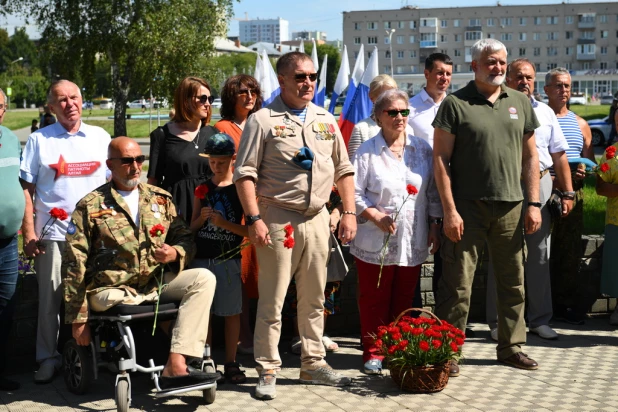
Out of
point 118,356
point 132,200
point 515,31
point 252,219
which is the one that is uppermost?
point 515,31

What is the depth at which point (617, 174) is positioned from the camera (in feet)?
22.9

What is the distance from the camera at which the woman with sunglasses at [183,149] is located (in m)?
6.14

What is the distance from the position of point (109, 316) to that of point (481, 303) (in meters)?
3.60

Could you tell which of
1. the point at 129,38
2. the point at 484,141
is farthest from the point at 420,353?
the point at 129,38

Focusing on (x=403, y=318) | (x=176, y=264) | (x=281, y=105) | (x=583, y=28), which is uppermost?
(x=583, y=28)

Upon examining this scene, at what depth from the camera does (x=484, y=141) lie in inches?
230

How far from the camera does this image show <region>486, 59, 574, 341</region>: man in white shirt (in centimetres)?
687

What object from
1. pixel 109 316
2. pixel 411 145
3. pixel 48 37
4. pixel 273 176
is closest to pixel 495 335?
pixel 411 145

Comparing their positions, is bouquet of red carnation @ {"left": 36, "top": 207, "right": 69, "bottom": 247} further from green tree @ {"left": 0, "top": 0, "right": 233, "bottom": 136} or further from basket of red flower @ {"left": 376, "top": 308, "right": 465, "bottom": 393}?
green tree @ {"left": 0, "top": 0, "right": 233, "bottom": 136}

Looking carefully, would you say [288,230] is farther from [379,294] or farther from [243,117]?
[243,117]

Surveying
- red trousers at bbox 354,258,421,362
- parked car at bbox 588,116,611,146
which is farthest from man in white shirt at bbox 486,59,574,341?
parked car at bbox 588,116,611,146

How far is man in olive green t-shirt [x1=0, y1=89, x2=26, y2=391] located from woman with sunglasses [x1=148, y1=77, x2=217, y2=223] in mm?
958

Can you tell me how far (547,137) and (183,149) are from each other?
2833 millimetres

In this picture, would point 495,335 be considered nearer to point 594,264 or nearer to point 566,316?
point 566,316
